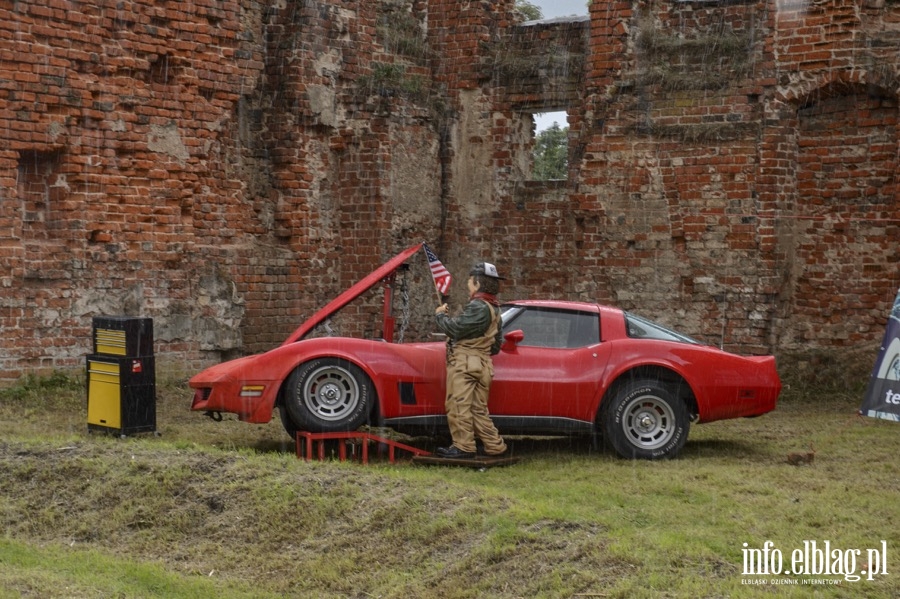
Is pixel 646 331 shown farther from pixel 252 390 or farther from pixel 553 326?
pixel 252 390

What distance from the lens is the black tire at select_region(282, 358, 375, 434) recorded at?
9727 mm

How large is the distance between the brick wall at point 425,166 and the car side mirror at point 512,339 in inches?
204

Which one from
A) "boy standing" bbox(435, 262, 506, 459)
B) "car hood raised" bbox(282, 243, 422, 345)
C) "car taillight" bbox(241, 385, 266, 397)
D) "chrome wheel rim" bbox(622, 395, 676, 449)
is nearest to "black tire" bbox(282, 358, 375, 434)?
"car taillight" bbox(241, 385, 266, 397)

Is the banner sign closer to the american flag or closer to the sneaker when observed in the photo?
the sneaker

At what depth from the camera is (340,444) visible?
973 centimetres

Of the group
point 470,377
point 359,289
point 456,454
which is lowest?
point 456,454

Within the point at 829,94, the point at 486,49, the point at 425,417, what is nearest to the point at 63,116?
the point at 425,417

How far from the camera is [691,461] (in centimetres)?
996

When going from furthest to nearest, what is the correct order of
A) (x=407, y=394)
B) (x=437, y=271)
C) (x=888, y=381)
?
1. (x=437, y=271)
2. (x=407, y=394)
3. (x=888, y=381)

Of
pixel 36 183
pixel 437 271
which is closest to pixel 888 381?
pixel 437 271

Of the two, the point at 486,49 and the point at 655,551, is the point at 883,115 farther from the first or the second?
the point at 655,551

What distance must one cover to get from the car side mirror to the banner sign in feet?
9.10

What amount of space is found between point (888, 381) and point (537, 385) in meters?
2.75

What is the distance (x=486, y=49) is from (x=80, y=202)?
677 centimetres
